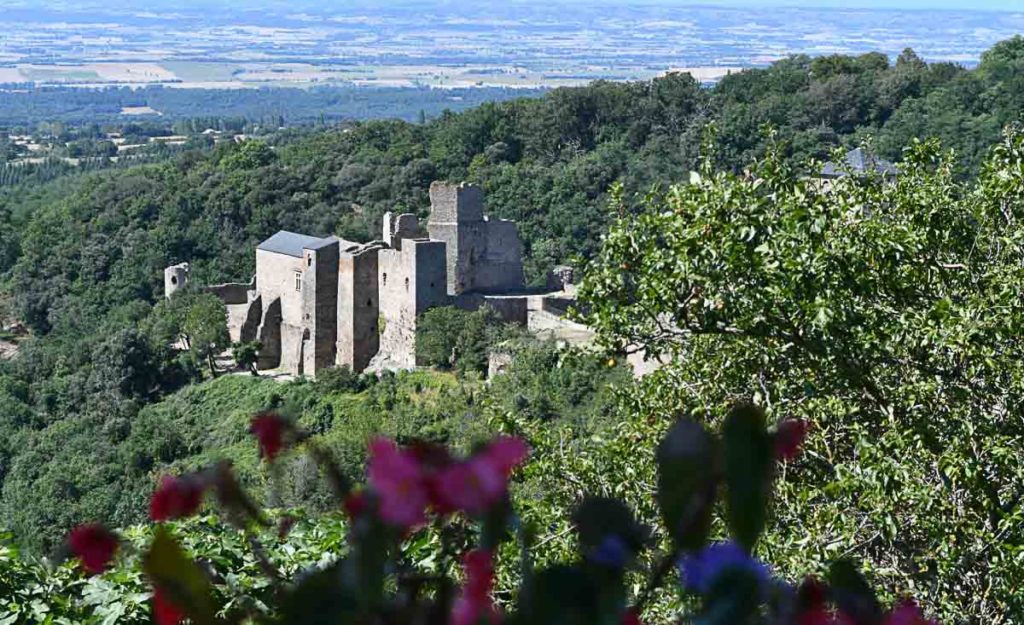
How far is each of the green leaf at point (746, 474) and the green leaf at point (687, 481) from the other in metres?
0.02

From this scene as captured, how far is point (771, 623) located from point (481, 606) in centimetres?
36

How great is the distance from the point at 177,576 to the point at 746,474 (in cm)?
69

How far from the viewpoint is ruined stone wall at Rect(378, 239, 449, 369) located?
23.0 m

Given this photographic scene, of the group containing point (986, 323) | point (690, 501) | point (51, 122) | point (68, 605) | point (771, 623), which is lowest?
point (51, 122)

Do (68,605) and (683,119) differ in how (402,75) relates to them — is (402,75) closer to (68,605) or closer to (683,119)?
(683,119)

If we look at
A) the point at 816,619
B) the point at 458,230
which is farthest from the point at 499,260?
the point at 816,619

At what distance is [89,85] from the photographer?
15675 cm

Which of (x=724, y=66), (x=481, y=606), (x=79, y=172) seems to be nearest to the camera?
(x=481, y=606)

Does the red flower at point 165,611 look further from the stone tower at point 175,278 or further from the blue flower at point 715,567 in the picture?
the stone tower at point 175,278

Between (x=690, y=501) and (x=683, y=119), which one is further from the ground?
(x=690, y=501)

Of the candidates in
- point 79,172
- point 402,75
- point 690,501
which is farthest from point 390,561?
point 402,75

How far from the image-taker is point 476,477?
1741 millimetres

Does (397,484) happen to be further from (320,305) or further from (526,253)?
(526,253)

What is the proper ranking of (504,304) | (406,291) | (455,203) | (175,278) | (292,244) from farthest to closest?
(175,278)
(292,244)
(455,203)
(504,304)
(406,291)
